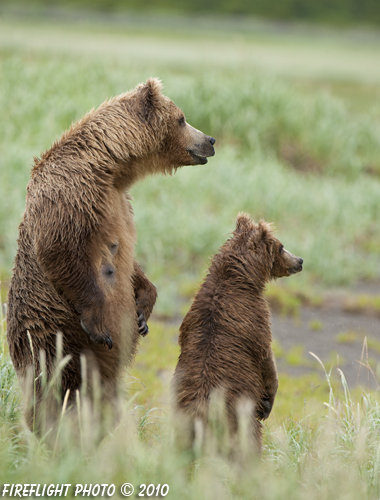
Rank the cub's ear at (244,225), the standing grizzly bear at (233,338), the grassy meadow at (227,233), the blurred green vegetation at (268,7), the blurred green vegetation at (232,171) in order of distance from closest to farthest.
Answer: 1. the grassy meadow at (227,233)
2. the standing grizzly bear at (233,338)
3. the cub's ear at (244,225)
4. the blurred green vegetation at (232,171)
5. the blurred green vegetation at (268,7)

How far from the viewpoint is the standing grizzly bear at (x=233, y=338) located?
3.43 m

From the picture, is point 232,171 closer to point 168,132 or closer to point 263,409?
point 168,132

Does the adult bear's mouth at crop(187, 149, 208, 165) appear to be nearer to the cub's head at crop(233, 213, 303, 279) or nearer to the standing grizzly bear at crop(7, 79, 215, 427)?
the standing grizzly bear at crop(7, 79, 215, 427)

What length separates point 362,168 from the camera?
14.1 metres

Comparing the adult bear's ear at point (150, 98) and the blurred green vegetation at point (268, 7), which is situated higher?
the blurred green vegetation at point (268, 7)

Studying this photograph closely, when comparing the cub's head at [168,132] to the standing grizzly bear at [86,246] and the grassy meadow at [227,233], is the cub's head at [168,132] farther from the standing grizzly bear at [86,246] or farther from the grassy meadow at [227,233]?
the grassy meadow at [227,233]

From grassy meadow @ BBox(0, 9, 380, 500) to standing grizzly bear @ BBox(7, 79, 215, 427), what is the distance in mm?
412

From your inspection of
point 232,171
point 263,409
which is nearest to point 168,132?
→ point 263,409

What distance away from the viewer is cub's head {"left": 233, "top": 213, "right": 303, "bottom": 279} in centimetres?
392

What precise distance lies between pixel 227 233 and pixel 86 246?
2935 millimetres

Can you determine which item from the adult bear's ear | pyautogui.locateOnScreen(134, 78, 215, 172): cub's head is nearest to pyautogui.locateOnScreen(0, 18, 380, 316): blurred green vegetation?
pyautogui.locateOnScreen(134, 78, 215, 172): cub's head

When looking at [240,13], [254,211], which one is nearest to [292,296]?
[254,211]

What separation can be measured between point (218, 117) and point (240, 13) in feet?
273

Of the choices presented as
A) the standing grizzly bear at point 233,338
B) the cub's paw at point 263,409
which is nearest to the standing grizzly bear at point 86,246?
the standing grizzly bear at point 233,338
